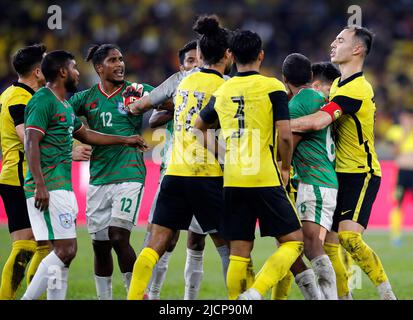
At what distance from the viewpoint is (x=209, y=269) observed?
483 inches

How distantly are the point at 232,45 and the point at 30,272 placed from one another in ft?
9.88

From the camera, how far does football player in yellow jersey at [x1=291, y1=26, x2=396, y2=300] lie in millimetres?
7418

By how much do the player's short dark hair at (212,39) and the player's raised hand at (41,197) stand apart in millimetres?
1784

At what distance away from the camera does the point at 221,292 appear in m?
9.91

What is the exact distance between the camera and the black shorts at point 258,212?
6.52 meters

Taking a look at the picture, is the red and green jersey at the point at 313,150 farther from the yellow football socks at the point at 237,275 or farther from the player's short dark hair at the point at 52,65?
the player's short dark hair at the point at 52,65

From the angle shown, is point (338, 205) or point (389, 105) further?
point (389, 105)

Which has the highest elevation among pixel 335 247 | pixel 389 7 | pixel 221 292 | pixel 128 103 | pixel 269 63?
pixel 389 7

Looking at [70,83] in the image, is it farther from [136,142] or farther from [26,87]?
[136,142]

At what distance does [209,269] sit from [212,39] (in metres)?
5.95

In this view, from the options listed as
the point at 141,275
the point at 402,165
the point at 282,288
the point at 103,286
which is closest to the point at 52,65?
the point at 141,275

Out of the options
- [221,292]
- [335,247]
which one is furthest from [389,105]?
[335,247]

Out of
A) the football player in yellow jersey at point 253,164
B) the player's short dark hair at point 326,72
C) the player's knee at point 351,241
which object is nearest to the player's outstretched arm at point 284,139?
the football player in yellow jersey at point 253,164
